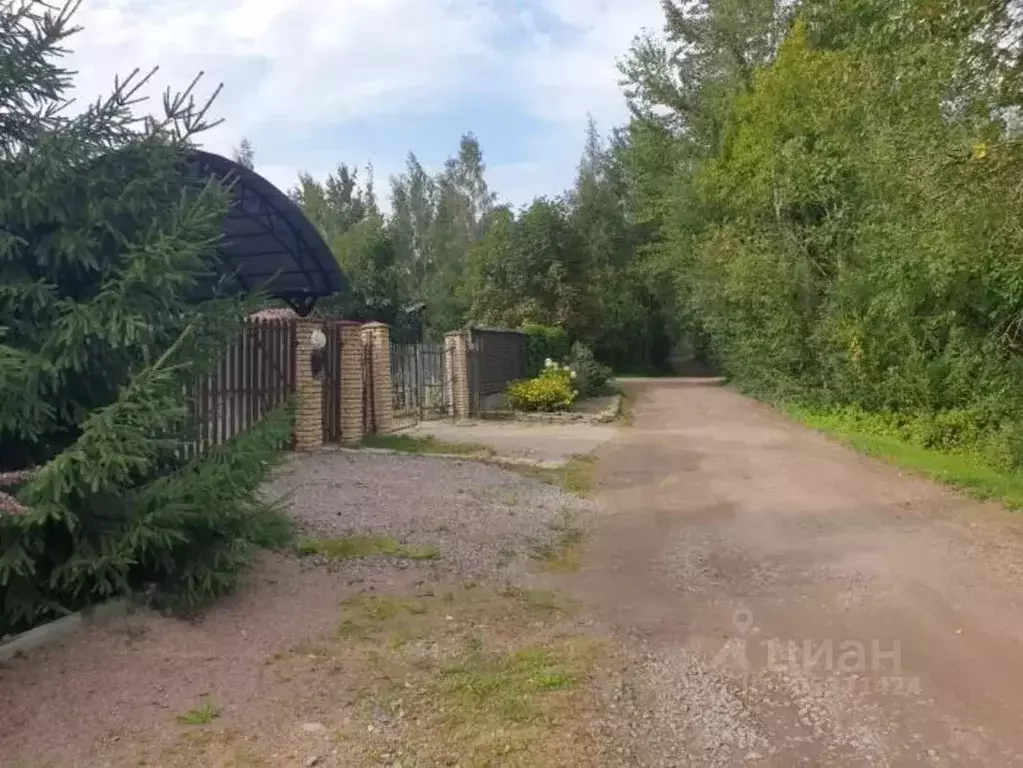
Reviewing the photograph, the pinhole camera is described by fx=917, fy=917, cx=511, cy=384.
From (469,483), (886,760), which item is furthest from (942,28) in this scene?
(886,760)

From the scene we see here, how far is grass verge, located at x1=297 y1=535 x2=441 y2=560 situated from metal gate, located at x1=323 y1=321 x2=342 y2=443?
6421 mm

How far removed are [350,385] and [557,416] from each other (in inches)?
345

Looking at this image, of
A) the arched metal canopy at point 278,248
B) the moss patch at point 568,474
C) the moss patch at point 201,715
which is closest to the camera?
the moss patch at point 201,715

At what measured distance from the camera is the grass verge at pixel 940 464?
36.4 feet

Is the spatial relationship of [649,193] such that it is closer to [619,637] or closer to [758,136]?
[758,136]

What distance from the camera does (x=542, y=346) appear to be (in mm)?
31750

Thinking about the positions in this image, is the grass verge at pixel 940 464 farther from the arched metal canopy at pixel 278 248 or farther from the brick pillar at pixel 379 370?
the arched metal canopy at pixel 278 248

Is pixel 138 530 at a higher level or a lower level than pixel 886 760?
higher

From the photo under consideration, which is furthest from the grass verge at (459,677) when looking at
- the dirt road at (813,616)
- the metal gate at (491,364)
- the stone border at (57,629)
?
the metal gate at (491,364)

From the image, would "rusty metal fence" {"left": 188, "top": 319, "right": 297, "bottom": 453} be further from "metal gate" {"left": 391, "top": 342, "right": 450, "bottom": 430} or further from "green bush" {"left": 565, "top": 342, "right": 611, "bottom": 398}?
"green bush" {"left": 565, "top": 342, "right": 611, "bottom": 398}

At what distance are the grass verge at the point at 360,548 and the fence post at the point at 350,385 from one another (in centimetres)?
657

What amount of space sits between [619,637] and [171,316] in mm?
3477

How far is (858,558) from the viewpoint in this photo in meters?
7.94

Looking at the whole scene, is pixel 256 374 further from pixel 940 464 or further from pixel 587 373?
pixel 587 373
